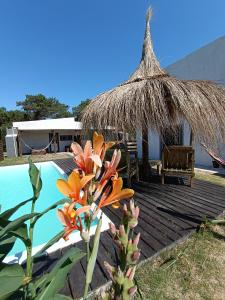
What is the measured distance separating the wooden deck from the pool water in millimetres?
1699

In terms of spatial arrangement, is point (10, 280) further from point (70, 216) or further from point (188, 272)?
point (188, 272)

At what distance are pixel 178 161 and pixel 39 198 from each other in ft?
15.6

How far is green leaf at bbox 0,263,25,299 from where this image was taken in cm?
53

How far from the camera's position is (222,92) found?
435 centimetres

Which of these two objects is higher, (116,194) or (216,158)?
(116,194)

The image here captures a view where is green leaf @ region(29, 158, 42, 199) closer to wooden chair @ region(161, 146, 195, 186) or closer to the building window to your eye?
wooden chair @ region(161, 146, 195, 186)

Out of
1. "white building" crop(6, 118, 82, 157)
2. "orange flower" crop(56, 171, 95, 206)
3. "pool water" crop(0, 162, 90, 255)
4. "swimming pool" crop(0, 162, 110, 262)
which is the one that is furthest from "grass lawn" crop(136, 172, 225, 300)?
"white building" crop(6, 118, 82, 157)

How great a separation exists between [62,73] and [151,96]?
79.3 feet

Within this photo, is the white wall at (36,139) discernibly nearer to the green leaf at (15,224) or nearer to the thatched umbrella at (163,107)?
the thatched umbrella at (163,107)

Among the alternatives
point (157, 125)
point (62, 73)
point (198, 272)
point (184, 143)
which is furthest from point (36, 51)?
point (198, 272)

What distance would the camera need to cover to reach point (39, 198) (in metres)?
6.18

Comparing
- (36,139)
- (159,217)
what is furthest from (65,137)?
(159,217)

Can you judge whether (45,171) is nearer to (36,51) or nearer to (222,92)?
(222,92)

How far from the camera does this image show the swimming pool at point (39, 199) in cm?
332
